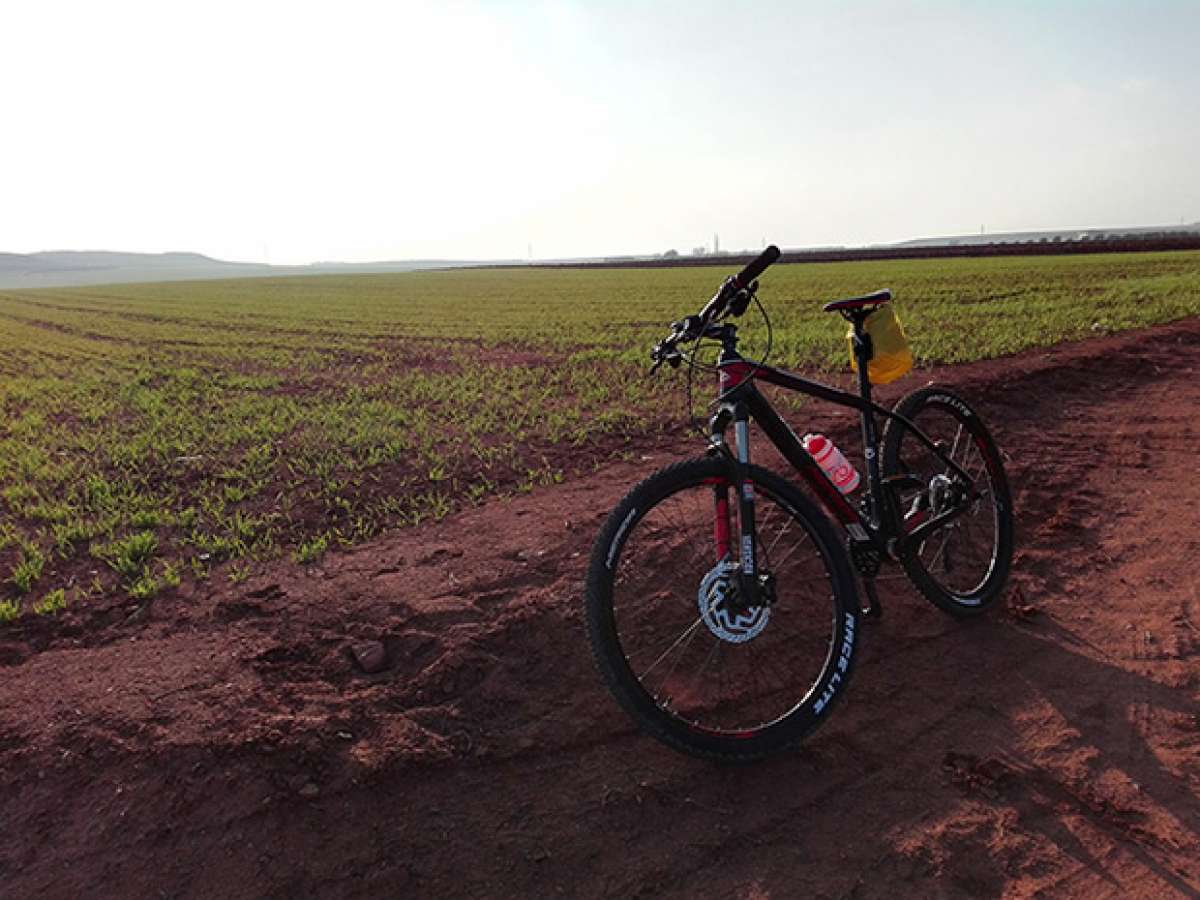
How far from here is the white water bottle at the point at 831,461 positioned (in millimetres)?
3389

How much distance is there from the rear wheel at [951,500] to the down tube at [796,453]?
484 millimetres

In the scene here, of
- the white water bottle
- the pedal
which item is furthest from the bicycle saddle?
the pedal

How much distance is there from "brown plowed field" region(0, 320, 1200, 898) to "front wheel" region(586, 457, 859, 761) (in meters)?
0.22

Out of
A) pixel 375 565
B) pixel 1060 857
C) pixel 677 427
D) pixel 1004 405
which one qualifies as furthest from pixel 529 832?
pixel 1004 405

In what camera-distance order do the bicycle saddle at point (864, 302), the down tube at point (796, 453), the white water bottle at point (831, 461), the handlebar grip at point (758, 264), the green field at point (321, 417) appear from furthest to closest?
the green field at point (321, 417) < the bicycle saddle at point (864, 302) < the white water bottle at point (831, 461) < the down tube at point (796, 453) < the handlebar grip at point (758, 264)

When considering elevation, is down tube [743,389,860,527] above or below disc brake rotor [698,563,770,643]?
above

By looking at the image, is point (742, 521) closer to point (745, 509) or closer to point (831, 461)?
point (745, 509)

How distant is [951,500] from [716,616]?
1.74m

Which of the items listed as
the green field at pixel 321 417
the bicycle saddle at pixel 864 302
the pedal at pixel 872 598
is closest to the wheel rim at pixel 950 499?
the pedal at pixel 872 598

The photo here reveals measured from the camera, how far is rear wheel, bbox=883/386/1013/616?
3877 millimetres

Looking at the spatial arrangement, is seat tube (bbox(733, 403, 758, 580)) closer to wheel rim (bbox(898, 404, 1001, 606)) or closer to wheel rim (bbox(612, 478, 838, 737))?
wheel rim (bbox(612, 478, 838, 737))

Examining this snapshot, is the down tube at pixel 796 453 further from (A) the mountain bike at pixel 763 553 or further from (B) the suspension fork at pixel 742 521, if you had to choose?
(B) the suspension fork at pixel 742 521

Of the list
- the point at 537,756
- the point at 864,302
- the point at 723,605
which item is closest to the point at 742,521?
the point at 723,605

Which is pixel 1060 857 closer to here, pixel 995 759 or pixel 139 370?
pixel 995 759
